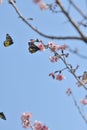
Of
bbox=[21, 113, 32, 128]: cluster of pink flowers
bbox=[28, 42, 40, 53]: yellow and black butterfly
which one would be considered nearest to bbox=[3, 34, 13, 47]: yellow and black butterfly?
bbox=[28, 42, 40, 53]: yellow and black butterfly

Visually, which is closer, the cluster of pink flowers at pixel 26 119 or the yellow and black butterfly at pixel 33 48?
the yellow and black butterfly at pixel 33 48

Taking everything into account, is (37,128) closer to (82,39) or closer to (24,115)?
(24,115)

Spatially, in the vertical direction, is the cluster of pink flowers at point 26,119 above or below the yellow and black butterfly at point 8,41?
below

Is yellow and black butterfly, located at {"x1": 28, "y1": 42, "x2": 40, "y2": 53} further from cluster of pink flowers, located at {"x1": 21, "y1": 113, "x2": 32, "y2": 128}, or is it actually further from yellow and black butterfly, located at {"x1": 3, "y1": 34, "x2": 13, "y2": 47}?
cluster of pink flowers, located at {"x1": 21, "y1": 113, "x2": 32, "y2": 128}

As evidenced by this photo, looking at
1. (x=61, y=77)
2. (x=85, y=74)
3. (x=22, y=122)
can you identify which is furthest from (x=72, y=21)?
(x=22, y=122)

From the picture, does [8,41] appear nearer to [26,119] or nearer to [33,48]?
[33,48]

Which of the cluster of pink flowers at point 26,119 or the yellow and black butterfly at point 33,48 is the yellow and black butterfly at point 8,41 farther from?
the cluster of pink flowers at point 26,119

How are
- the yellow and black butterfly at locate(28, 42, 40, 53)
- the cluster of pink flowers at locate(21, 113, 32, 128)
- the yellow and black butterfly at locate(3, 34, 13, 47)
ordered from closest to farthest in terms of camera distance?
the yellow and black butterfly at locate(3, 34, 13, 47)
the yellow and black butterfly at locate(28, 42, 40, 53)
the cluster of pink flowers at locate(21, 113, 32, 128)

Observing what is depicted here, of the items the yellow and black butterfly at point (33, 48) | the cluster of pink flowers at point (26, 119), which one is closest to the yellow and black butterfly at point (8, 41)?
the yellow and black butterfly at point (33, 48)

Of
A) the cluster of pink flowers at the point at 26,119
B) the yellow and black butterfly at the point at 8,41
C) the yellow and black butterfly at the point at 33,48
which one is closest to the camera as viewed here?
the yellow and black butterfly at the point at 8,41

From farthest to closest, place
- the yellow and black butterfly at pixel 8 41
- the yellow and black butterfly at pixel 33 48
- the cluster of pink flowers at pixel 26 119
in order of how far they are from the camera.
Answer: the cluster of pink flowers at pixel 26 119 < the yellow and black butterfly at pixel 33 48 < the yellow and black butterfly at pixel 8 41

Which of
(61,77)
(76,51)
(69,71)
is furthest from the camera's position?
(61,77)
